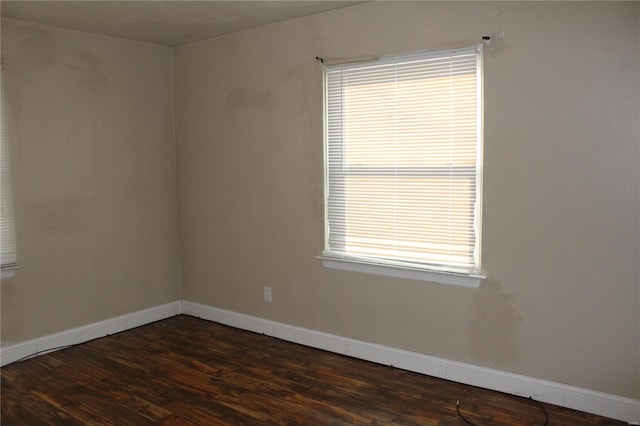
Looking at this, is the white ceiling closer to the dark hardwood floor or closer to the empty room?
the empty room

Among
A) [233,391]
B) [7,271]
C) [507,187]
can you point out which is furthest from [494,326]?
[7,271]

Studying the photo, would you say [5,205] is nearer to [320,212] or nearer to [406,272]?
[320,212]

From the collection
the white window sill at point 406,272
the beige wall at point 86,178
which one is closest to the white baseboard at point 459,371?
the white window sill at point 406,272

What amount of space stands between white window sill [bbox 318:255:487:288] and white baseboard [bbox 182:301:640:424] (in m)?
0.51

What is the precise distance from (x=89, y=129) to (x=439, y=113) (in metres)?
2.73

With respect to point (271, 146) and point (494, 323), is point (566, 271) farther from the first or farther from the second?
point (271, 146)

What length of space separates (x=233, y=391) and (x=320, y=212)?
1.38m

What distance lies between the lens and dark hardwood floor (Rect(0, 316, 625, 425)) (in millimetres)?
2955

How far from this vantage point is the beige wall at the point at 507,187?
2775 millimetres

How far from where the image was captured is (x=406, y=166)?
3.45 meters

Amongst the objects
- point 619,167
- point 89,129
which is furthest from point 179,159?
point 619,167

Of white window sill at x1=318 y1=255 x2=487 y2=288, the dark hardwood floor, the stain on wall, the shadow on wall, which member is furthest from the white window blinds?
the shadow on wall

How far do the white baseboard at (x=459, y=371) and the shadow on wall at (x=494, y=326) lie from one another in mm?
100

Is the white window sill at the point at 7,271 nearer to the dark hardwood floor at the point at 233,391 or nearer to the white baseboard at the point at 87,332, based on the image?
the white baseboard at the point at 87,332
